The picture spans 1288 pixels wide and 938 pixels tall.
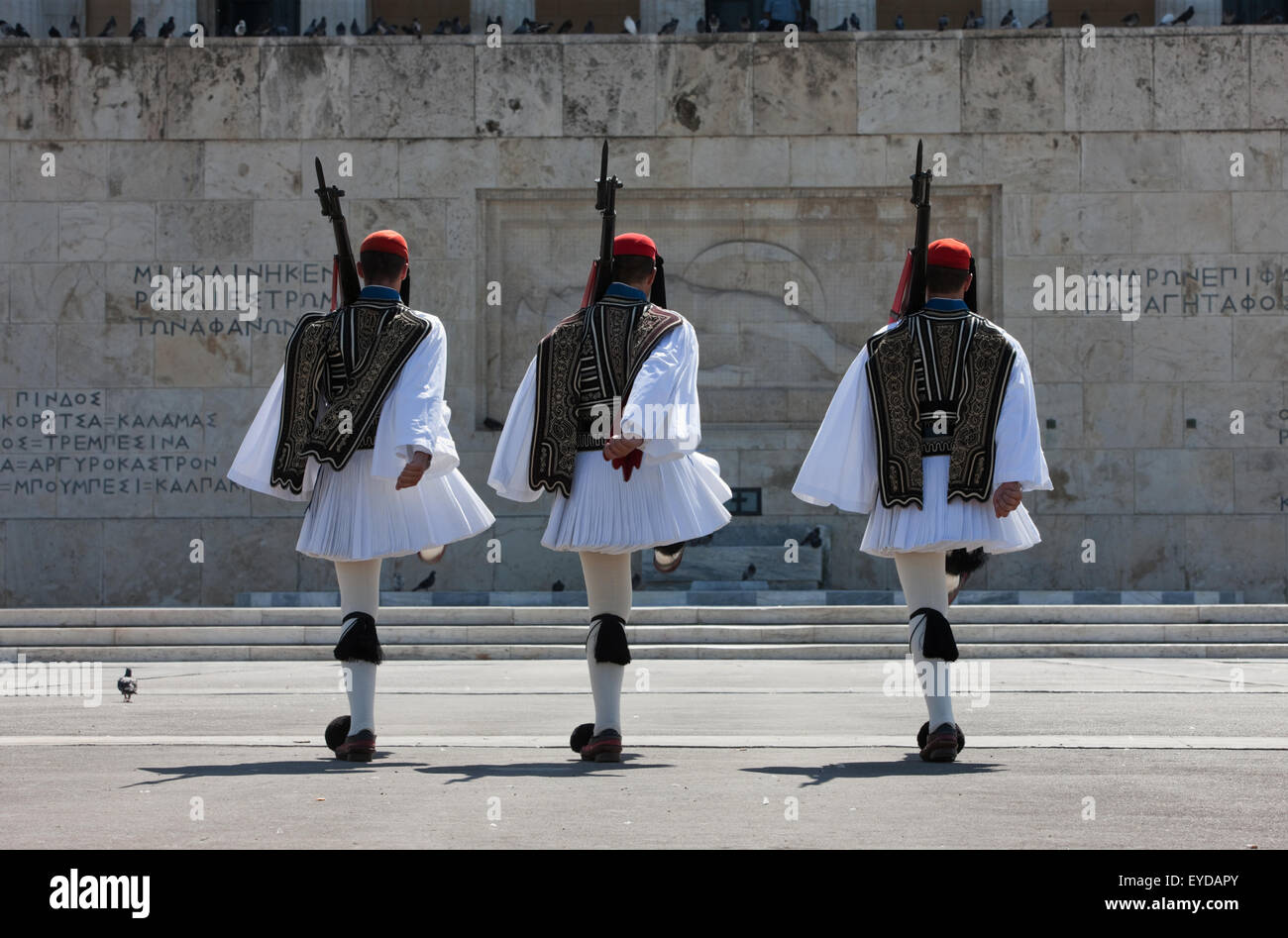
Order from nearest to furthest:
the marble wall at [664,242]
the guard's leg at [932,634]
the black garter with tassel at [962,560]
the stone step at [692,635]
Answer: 1. the guard's leg at [932,634]
2. the black garter with tassel at [962,560]
3. the stone step at [692,635]
4. the marble wall at [664,242]

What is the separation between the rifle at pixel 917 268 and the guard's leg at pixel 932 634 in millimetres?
1023

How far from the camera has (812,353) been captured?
19.5 m

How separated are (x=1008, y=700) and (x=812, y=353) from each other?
1033cm

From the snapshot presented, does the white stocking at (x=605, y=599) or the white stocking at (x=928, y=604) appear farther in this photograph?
the white stocking at (x=605, y=599)

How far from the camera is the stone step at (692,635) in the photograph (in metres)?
14.7

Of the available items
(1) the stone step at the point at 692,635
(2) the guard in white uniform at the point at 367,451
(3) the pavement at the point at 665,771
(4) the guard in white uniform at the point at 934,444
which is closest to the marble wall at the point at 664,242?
(1) the stone step at the point at 692,635

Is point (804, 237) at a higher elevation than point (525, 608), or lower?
higher

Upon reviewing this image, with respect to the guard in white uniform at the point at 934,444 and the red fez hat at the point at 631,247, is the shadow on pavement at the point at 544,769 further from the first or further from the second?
the red fez hat at the point at 631,247

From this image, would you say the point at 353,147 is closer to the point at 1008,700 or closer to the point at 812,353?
the point at 812,353

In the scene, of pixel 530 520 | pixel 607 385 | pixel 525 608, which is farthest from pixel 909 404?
pixel 530 520

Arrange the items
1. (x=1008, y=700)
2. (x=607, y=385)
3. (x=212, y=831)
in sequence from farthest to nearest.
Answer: (x=1008, y=700), (x=607, y=385), (x=212, y=831)

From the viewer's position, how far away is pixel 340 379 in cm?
706

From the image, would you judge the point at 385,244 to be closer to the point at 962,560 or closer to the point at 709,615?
the point at 962,560

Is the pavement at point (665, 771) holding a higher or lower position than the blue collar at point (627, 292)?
lower
